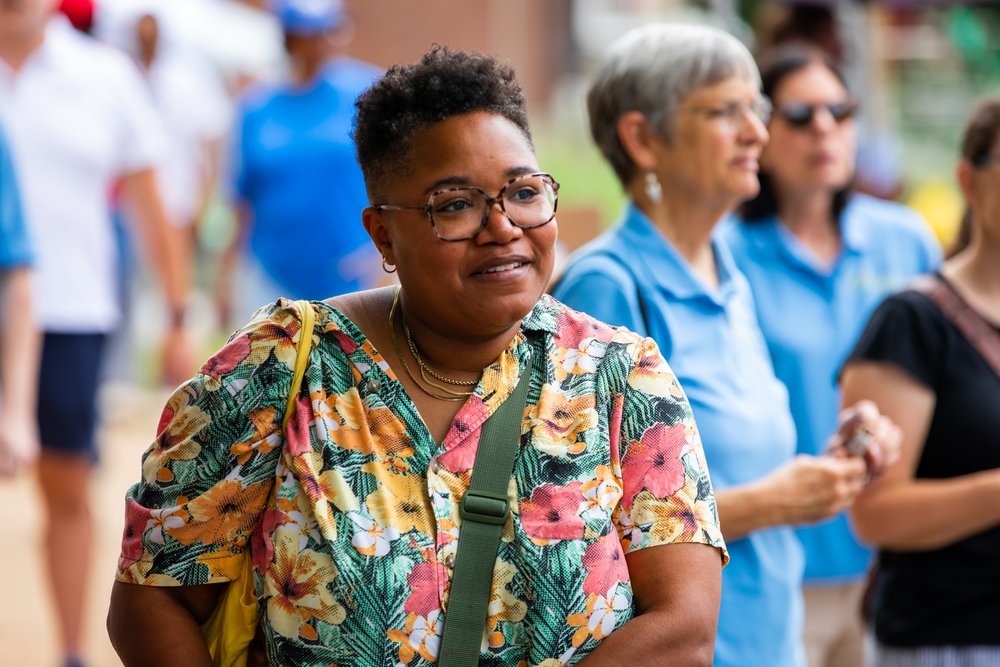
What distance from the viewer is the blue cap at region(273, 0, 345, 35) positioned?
7.13 meters

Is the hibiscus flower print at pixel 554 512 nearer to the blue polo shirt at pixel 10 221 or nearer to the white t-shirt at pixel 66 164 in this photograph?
the blue polo shirt at pixel 10 221

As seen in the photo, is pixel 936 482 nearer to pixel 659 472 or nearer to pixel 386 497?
pixel 659 472

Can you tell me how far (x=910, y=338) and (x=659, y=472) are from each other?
→ 142 centimetres

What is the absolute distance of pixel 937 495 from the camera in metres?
3.57

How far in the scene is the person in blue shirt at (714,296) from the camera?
3.22 meters

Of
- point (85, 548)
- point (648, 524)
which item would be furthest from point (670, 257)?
point (85, 548)

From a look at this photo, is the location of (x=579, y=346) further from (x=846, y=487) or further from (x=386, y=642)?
(x=846, y=487)

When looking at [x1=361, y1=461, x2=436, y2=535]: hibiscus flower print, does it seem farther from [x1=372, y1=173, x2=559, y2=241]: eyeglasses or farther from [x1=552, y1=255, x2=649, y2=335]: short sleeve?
[x1=552, y1=255, x2=649, y2=335]: short sleeve

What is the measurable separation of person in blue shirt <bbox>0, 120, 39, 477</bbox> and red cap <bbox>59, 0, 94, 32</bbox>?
399 cm

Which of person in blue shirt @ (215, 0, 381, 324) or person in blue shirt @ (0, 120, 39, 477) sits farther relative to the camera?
person in blue shirt @ (215, 0, 381, 324)

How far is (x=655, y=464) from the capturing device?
8.08 feet

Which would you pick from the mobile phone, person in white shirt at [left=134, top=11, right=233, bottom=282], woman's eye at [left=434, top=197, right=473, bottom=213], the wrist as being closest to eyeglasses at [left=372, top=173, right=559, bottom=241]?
woman's eye at [left=434, top=197, right=473, bottom=213]

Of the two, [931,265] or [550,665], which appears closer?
[550,665]

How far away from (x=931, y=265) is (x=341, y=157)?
10.0ft
